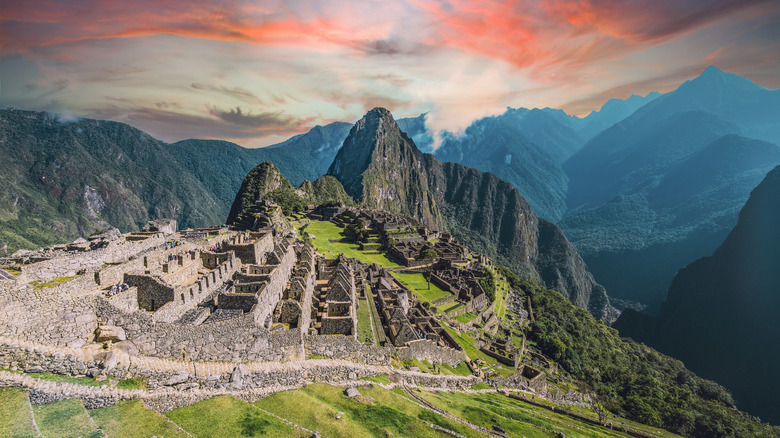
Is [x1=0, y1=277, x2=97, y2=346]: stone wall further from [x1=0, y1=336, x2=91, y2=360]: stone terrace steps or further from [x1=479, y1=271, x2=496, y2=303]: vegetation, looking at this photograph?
[x1=479, y1=271, x2=496, y2=303]: vegetation

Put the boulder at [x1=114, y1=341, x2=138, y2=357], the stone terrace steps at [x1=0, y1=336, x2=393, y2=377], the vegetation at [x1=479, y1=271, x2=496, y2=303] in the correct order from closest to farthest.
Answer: the stone terrace steps at [x1=0, y1=336, x2=393, y2=377], the boulder at [x1=114, y1=341, x2=138, y2=357], the vegetation at [x1=479, y1=271, x2=496, y2=303]

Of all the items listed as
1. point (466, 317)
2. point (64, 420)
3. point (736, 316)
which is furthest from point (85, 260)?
point (736, 316)

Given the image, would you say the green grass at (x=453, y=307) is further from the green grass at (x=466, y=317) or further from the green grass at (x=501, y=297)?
the green grass at (x=501, y=297)

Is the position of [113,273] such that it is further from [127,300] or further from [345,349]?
[345,349]

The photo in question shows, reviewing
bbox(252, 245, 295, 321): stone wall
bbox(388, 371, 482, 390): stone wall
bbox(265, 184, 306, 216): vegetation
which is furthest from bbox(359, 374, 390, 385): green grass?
bbox(265, 184, 306, 216): vegetation

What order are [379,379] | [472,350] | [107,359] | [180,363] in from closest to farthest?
1. [107,359]
2. [180,363]
3. [379,379]
4. [472,350]

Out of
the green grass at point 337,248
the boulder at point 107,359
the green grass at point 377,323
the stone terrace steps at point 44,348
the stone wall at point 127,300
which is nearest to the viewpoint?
the stone terrace steps at point 44,348

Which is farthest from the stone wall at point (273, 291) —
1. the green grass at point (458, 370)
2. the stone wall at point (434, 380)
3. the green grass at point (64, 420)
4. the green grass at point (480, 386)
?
the green grass at point (480, 386)
